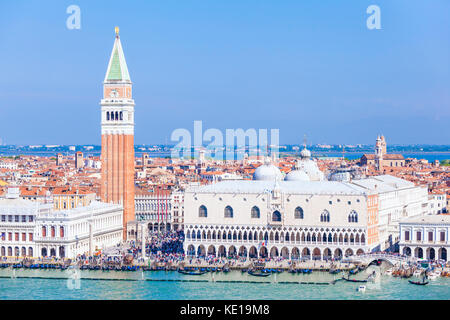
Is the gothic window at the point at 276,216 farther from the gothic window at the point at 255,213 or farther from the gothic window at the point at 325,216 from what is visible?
the gothic window at the point at 325,216

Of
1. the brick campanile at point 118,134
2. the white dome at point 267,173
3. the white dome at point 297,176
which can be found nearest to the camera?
the white dome at point 297,176

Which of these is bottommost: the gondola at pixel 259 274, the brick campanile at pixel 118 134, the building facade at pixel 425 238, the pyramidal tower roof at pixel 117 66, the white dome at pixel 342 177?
the gondola at pixel 259 274

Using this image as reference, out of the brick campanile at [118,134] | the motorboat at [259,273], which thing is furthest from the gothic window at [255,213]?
the brick campanile at [118,134]

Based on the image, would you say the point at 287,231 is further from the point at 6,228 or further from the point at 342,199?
the point at 6,228

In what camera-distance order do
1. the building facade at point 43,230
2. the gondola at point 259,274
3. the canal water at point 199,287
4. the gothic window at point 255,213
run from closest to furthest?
1. the canal water at point 199,287
2. the gondola at point 259,274
3. the gothic window at point 255,213
4. the building facade at point 43,230

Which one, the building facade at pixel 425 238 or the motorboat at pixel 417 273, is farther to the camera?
the building facade at pixel 425 238
